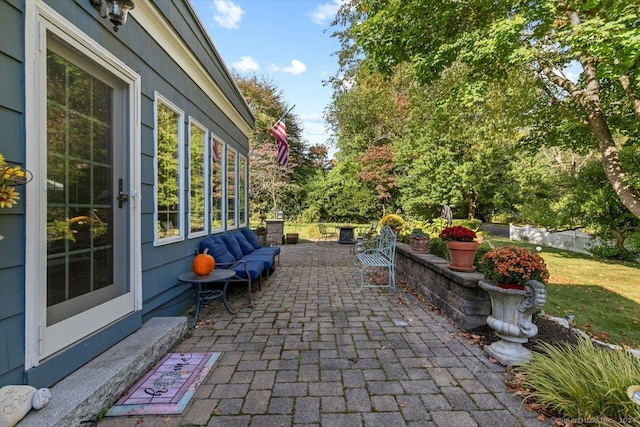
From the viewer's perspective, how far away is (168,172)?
3.54m

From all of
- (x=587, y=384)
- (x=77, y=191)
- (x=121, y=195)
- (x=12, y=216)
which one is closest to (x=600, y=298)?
(x=587, y=384)

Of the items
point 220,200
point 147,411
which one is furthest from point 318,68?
point 147,411

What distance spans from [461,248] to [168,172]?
11.3 feet

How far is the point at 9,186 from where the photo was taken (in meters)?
1.49

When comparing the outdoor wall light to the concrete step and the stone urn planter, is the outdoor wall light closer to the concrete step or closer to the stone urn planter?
the concrete step

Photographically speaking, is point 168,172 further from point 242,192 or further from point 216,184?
point 242,192

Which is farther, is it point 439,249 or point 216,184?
point 216,184

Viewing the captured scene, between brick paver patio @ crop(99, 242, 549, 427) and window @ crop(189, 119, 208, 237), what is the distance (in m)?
1.18

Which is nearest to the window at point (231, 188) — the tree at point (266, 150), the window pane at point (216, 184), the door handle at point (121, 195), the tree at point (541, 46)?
the window pane at point (216, 184)

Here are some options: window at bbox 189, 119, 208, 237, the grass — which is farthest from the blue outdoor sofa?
the grass

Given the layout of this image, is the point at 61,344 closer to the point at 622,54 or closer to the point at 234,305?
the point at 234,305

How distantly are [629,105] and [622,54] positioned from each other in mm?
3966

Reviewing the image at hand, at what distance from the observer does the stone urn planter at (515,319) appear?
237cm

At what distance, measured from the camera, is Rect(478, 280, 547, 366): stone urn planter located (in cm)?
237
